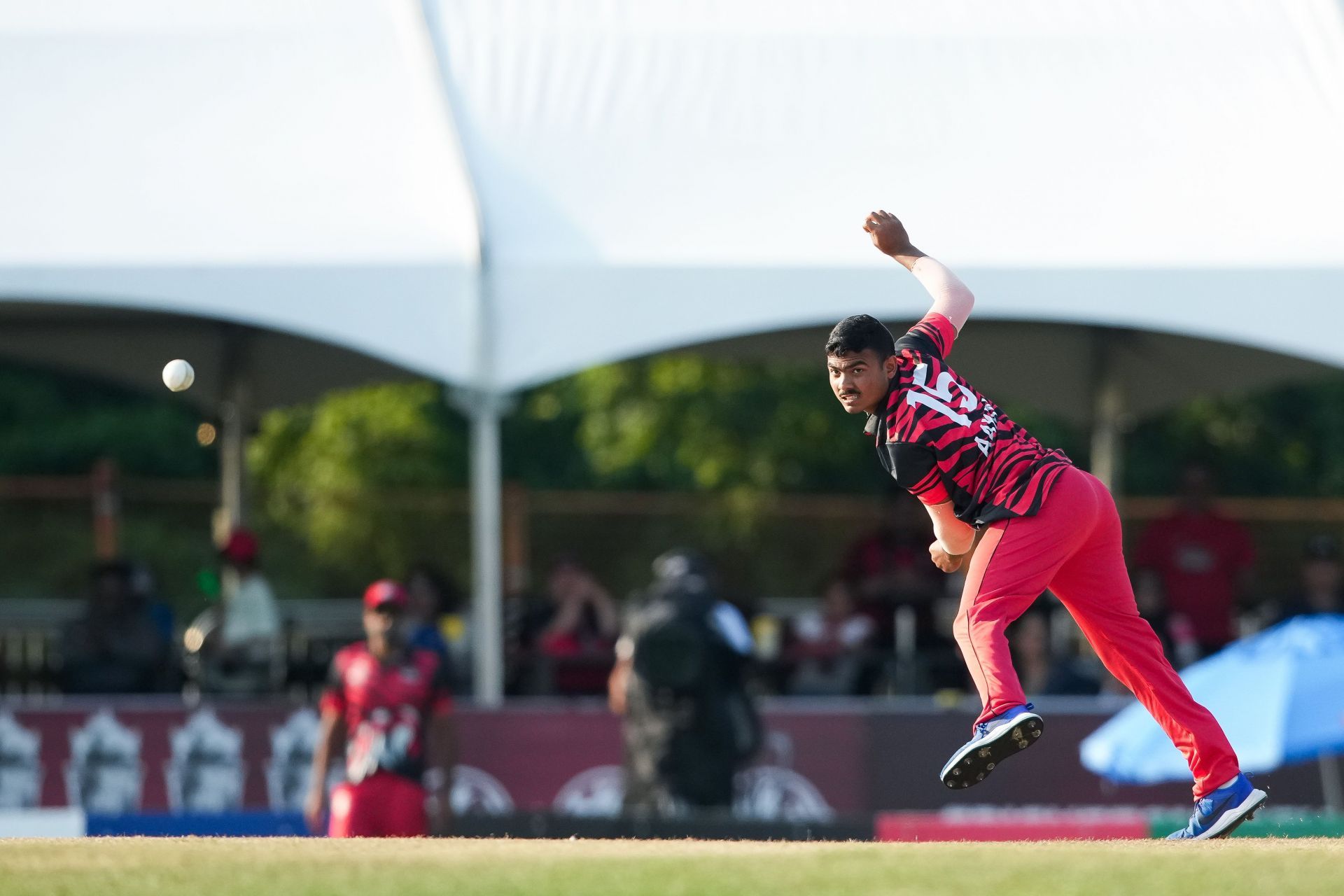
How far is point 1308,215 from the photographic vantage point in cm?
1170

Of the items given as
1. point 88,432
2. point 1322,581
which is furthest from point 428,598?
point 88,432

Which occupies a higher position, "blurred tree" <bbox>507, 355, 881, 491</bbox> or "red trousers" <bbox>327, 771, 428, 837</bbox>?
"blurred tree" <bbox>507, 355, 881, 491</bbox>

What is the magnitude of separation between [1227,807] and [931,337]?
1.82 metres

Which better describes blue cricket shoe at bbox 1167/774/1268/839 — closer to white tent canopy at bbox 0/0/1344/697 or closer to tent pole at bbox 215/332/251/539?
white tent canopy at bbox 0/0/1344/697

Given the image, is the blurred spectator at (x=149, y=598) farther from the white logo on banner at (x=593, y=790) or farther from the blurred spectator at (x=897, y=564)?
the blurred spectator at (x=897, y=564)

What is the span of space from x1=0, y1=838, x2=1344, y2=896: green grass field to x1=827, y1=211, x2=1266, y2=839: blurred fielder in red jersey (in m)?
0.35

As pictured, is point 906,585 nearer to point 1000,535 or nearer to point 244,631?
point 244,631

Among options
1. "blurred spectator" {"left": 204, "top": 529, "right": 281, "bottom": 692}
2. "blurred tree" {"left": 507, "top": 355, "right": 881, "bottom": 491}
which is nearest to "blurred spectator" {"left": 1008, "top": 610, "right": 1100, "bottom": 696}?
"blurred spectator" {"left": 204, "top": 529, "right": 281, "bottom": 692}

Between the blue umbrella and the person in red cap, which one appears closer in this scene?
the person in red cap

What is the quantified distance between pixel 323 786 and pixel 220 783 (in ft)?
6.11

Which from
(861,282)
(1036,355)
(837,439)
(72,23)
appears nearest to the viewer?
(861,282)

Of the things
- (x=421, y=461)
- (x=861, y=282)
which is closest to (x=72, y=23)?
(x=861, y=282)

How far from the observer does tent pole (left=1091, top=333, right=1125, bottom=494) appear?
1416 cm

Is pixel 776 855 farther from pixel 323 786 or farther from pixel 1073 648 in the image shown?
pixel 1073 648
